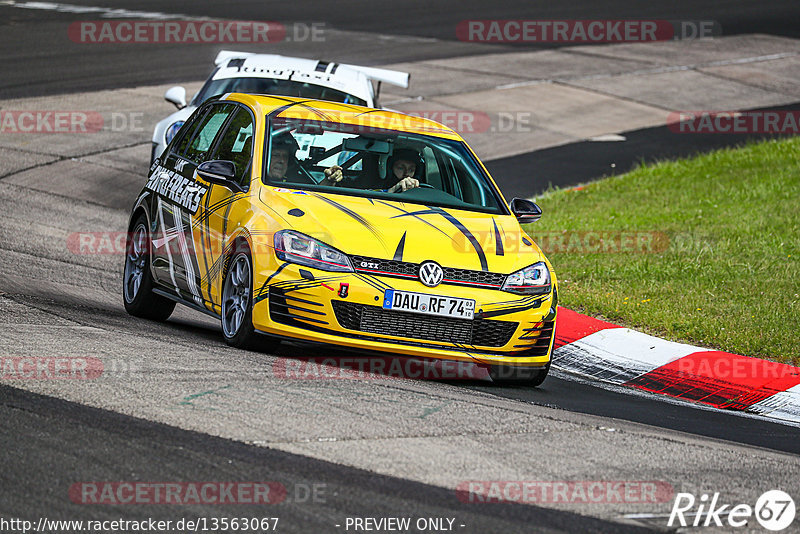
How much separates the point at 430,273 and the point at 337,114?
190 centimetres

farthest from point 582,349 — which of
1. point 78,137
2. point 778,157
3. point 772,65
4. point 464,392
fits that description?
point 772,65

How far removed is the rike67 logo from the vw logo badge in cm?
238

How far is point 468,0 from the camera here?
34.7 m

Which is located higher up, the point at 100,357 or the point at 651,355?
the point at 100,357

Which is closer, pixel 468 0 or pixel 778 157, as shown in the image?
pixel 778 157

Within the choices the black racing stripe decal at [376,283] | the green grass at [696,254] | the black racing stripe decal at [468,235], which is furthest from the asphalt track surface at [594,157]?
the black racing stripe decal at [376,283]

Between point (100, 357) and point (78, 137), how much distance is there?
35.8 feet

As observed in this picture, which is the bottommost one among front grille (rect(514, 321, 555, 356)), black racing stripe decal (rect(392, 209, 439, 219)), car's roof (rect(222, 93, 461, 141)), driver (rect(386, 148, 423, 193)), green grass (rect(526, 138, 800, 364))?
green grass (rect(526, 138, 800, 364))

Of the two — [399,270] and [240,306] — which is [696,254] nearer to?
[399,270]

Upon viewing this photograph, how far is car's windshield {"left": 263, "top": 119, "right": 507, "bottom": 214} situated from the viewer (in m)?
8.33

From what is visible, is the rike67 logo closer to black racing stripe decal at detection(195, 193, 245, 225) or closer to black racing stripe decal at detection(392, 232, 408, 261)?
black racing stripe decal at detection(392, 232, 408, 261)

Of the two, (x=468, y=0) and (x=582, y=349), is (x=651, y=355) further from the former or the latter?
(x=468, y=0)

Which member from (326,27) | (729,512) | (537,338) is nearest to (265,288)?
(537,338)

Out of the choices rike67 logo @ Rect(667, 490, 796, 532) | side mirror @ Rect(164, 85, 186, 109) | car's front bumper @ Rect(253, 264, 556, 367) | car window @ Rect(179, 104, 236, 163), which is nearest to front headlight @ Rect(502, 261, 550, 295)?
car's front bumper @ Rect(253, 264, 556, 367)
